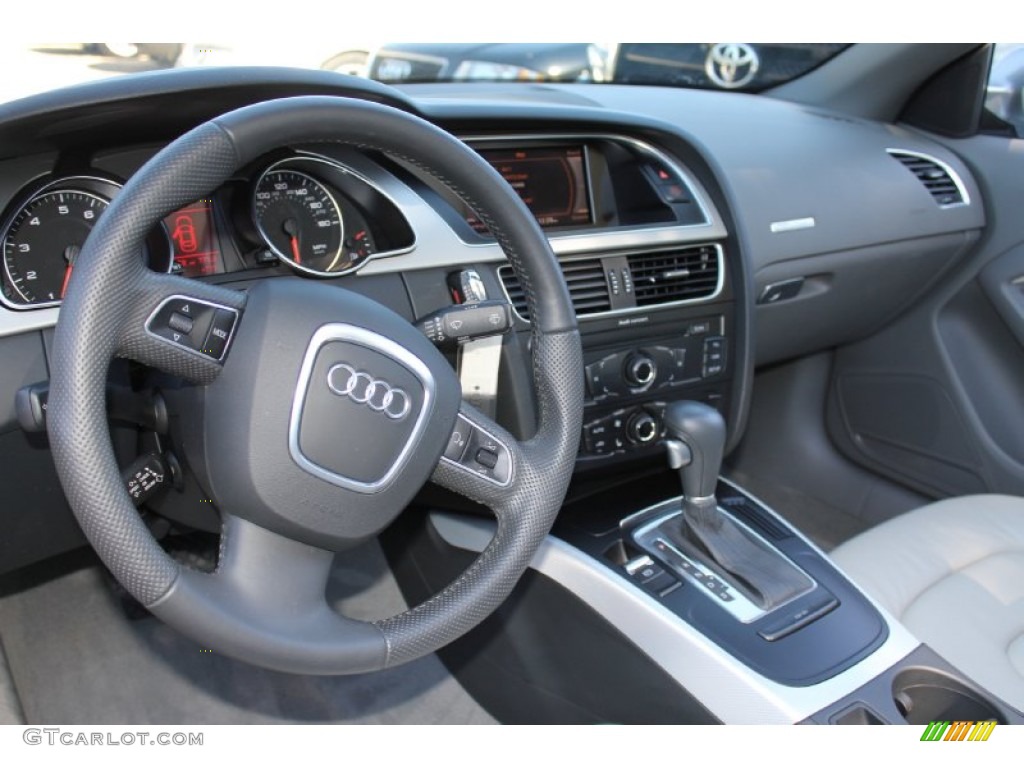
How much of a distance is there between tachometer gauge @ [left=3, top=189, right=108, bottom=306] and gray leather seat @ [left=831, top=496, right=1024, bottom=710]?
132cm

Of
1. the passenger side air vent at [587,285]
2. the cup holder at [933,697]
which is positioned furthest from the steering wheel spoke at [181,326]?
the cup holder at [933,697]

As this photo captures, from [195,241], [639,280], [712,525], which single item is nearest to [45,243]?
[195,241]

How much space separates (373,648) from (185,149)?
55cm

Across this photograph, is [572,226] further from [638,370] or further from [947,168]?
[947,168]

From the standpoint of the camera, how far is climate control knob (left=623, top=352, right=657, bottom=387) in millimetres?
1723

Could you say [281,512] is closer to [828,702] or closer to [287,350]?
[287,350]

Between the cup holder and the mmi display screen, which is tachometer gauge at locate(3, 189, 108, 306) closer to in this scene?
the mmi display screen

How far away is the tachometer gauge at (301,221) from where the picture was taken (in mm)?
1348

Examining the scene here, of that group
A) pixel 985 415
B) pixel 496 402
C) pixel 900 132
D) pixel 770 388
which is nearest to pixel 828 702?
pixel 496 402

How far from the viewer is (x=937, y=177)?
2496mm

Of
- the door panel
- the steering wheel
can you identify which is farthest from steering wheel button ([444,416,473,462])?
the door panel

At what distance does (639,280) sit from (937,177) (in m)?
1.22

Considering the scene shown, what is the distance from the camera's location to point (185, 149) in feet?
3.01

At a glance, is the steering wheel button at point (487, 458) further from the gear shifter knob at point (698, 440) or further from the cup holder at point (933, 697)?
the cup holder at point (933, 697)
